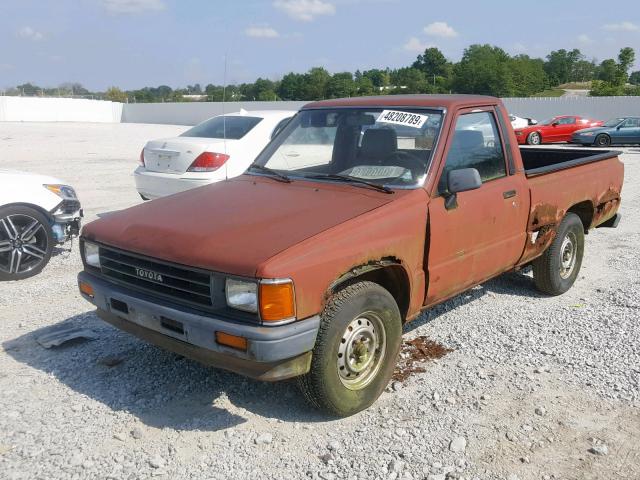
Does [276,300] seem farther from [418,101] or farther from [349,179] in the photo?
[418,101]

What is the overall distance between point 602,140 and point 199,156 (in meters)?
22.4

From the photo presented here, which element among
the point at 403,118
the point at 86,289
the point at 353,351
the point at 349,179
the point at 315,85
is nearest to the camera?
the point at 353,351

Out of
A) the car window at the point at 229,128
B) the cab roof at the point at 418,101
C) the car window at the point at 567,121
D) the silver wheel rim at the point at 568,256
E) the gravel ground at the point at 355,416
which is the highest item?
the cab roof at the point at 418,101

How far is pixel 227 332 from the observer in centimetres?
324

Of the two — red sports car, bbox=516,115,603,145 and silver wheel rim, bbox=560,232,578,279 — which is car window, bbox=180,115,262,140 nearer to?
silver wheel rim, bbox=560,232,578,279

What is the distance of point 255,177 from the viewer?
4852mm

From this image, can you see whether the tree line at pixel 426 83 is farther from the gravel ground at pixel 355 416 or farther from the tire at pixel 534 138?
the gravel ground at pixel 355 416

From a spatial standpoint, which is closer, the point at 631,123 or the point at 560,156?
the point at 560,156

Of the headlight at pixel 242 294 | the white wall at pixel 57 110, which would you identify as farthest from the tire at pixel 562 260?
the white wall at pixel 57 110

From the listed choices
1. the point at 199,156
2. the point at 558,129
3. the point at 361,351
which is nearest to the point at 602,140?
the point at 558,129

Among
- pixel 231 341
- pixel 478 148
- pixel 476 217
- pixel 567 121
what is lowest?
pixel 231 341

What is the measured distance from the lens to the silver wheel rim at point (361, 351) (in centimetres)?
367

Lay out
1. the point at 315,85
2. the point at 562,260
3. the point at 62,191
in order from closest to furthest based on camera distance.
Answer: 1. the point at 562,260
2. the point at 62,191
3. the point at 315,85

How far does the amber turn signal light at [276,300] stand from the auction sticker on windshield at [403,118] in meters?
1.93
